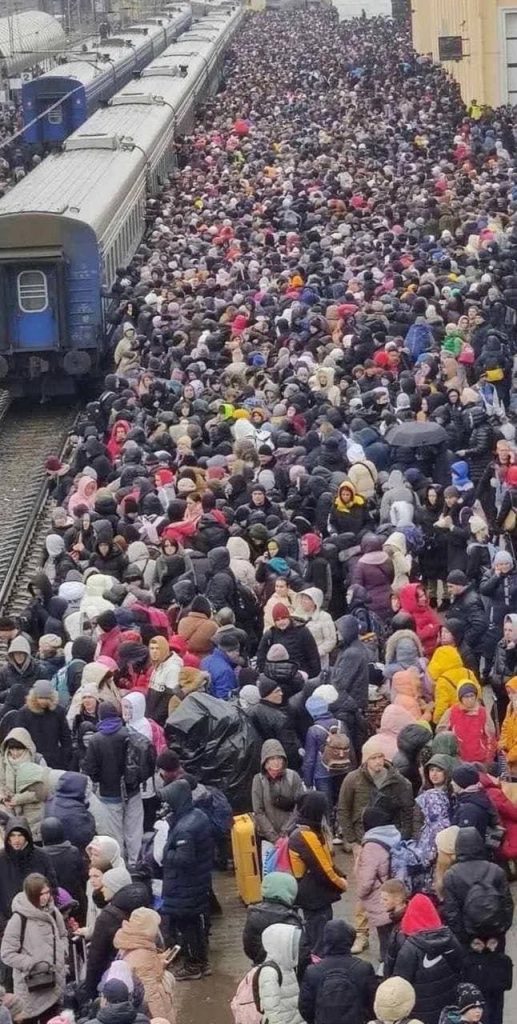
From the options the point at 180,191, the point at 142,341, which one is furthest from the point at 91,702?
the point at 180,191

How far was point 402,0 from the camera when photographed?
302 feet

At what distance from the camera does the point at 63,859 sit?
33.0ft

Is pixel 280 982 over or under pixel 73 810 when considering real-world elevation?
over

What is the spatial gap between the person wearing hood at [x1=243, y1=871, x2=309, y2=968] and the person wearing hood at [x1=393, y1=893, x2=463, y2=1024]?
527 millimetres

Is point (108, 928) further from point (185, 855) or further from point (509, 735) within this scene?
point (509, 735)

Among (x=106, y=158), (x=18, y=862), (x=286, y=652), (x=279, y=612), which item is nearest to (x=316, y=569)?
(x=279, y=612)

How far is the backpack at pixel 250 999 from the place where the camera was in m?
8.54

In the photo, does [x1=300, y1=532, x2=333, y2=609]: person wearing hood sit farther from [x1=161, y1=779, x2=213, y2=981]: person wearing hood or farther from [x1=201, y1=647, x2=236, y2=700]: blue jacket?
[x1=161, y1=779, x2=213, y2=981]: person wearing hood

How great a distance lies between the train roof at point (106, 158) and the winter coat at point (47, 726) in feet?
43.0

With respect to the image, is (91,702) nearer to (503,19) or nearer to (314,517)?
(314,517)

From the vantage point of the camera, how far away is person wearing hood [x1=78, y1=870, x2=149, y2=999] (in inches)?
357

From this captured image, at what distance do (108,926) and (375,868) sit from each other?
1402mm

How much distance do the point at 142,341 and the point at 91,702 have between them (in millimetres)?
11116

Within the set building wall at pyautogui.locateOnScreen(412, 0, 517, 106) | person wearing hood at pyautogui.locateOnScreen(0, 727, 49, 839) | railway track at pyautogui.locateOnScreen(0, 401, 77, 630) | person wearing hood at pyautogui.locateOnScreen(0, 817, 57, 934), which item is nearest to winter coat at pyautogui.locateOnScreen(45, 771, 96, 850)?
person wearing hood at pyautogui.locateOnScreen(0, 727, 49, 839)
